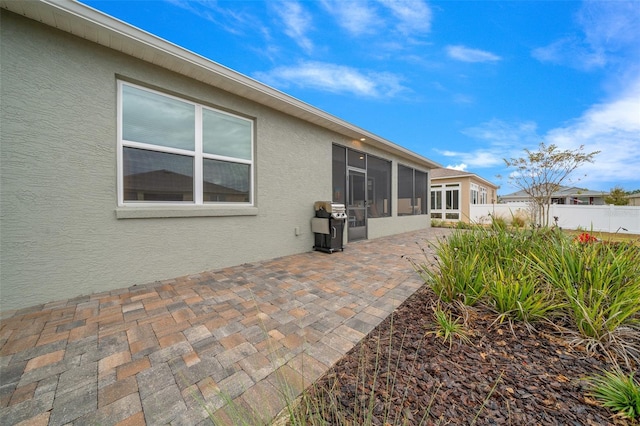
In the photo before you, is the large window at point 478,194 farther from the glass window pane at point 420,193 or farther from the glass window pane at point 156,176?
the glass window pane at point 156,176

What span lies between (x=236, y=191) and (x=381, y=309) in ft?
11.4

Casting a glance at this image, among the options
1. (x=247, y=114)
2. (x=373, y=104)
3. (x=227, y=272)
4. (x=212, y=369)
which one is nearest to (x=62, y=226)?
(x=227, y=272)

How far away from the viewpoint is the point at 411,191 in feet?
33.7

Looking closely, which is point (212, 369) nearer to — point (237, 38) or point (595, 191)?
point (237, 38)

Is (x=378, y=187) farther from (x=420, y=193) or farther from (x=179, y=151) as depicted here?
(x=179, y=151)

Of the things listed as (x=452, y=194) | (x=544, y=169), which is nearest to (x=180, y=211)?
(x=544, y=169)

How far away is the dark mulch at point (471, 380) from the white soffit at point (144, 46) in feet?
14.5

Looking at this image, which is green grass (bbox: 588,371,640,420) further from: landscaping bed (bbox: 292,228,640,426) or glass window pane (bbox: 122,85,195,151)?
glass window pane (bbox: 122,85,195,151)

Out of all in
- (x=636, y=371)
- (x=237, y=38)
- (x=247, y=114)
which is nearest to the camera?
(x=636, y=371)

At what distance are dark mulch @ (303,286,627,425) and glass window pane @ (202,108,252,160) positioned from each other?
158 inches

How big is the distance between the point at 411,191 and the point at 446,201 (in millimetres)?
7309

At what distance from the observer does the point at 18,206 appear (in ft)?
8.78

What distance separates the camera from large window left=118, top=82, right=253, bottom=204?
3467mm

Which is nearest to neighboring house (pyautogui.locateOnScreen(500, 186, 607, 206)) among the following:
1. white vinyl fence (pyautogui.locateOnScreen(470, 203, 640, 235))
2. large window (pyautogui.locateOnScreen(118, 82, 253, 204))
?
white vinyl fence (pyautogui.locateOnScreen(470, 203, 640, 235))
